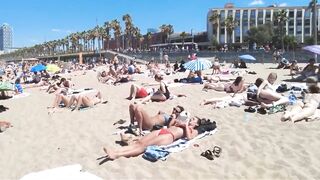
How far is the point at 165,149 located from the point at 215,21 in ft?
319

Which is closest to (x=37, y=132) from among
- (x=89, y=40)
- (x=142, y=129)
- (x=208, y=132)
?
(x=142, y=129)

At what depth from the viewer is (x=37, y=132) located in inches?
346

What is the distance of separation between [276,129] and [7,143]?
5029 millimetres

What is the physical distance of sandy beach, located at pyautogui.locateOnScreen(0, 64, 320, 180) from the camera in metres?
5.63

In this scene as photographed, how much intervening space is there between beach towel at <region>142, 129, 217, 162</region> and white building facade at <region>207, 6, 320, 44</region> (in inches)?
3906

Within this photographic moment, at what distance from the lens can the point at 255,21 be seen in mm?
110062

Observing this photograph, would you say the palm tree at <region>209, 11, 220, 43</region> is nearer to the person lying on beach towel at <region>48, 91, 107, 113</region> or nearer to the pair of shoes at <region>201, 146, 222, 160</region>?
the person lying on beach towel at <region>48, 91, 107, 113</region>

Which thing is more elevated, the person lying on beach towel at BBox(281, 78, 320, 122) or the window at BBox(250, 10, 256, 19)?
the window at BBox(250, 10, 256, 19)

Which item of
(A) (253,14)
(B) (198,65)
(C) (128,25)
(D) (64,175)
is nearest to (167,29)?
(C) (128,25)

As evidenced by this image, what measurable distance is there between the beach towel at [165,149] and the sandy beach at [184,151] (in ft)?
0.25

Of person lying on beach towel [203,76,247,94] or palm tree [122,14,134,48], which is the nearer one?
person lying on beach towel [203,76,247,94]

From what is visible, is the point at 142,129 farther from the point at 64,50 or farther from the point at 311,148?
the point at 64,50

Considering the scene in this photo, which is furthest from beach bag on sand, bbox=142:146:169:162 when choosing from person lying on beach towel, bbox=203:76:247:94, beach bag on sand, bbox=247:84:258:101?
person lying on beach towel, bbox=203:76:247:94

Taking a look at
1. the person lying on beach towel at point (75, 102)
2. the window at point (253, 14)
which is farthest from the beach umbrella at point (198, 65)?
the window at point (253, 14)
